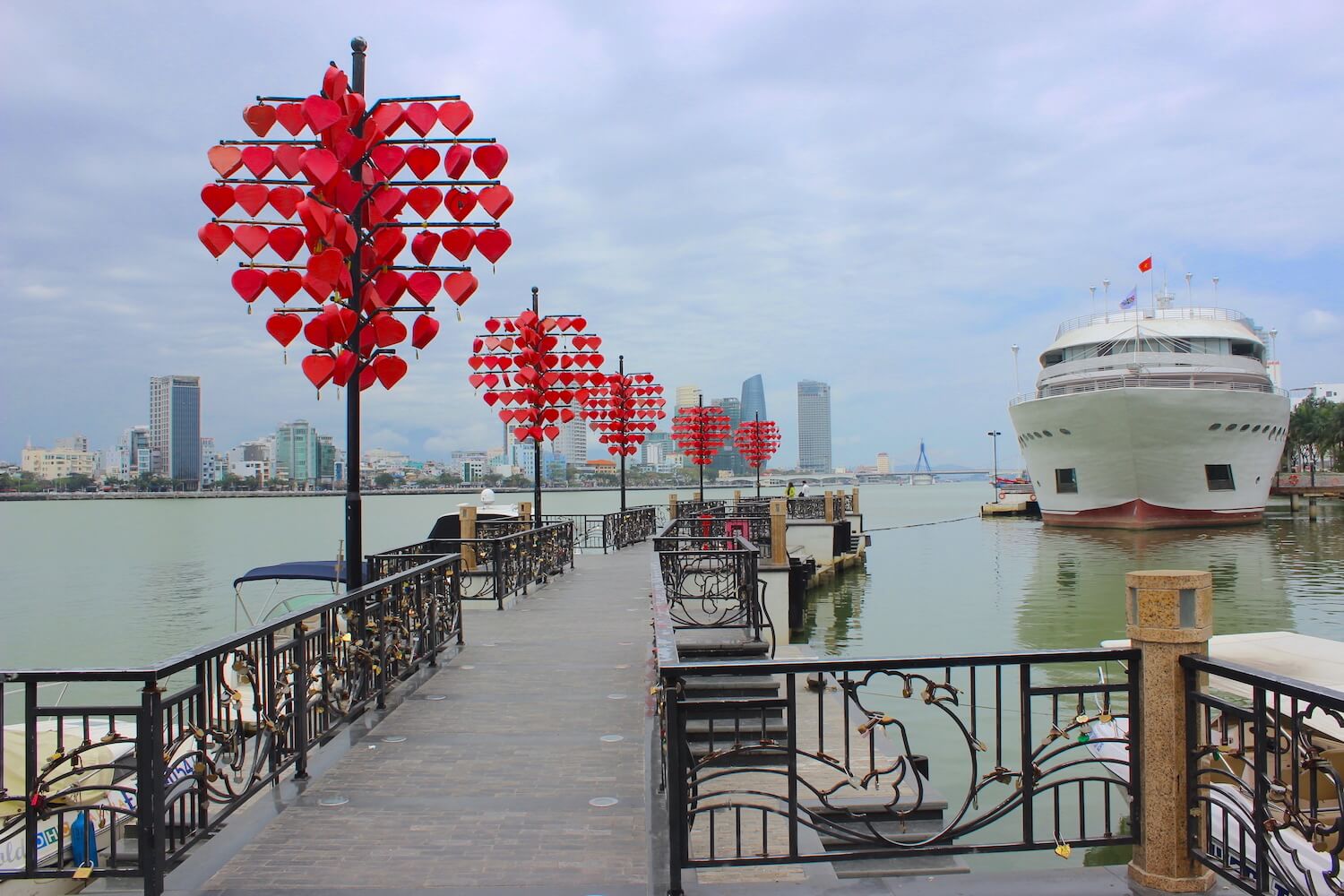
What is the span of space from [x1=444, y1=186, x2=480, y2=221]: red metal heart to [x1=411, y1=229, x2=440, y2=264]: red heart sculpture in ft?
0.98

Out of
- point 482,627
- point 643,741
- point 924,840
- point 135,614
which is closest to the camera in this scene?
point 924,840

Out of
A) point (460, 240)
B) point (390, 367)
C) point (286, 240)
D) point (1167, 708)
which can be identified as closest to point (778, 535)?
point (460, 240)

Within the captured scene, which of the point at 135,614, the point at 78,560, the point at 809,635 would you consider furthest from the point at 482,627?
the point at 78,560

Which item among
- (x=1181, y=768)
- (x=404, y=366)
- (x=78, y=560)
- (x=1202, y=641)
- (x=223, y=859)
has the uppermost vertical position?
(x=404, y=366)

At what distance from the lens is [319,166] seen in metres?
7.37

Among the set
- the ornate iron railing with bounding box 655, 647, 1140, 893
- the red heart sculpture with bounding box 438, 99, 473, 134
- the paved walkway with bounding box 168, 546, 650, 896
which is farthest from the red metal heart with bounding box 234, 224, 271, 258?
the ornate iron railing with bounding box 655, 647, 1140, 893

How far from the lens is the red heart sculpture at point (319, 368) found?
7.71 meters

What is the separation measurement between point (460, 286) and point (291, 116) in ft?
6.85

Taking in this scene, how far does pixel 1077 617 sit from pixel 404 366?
70.8ft

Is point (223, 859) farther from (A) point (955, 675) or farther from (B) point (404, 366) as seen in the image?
(A) point (955, 675)

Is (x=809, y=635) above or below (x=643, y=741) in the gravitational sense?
below

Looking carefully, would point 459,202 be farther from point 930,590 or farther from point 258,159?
point 930,590

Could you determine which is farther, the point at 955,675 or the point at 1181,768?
the point at 955,675

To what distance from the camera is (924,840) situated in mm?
4031
